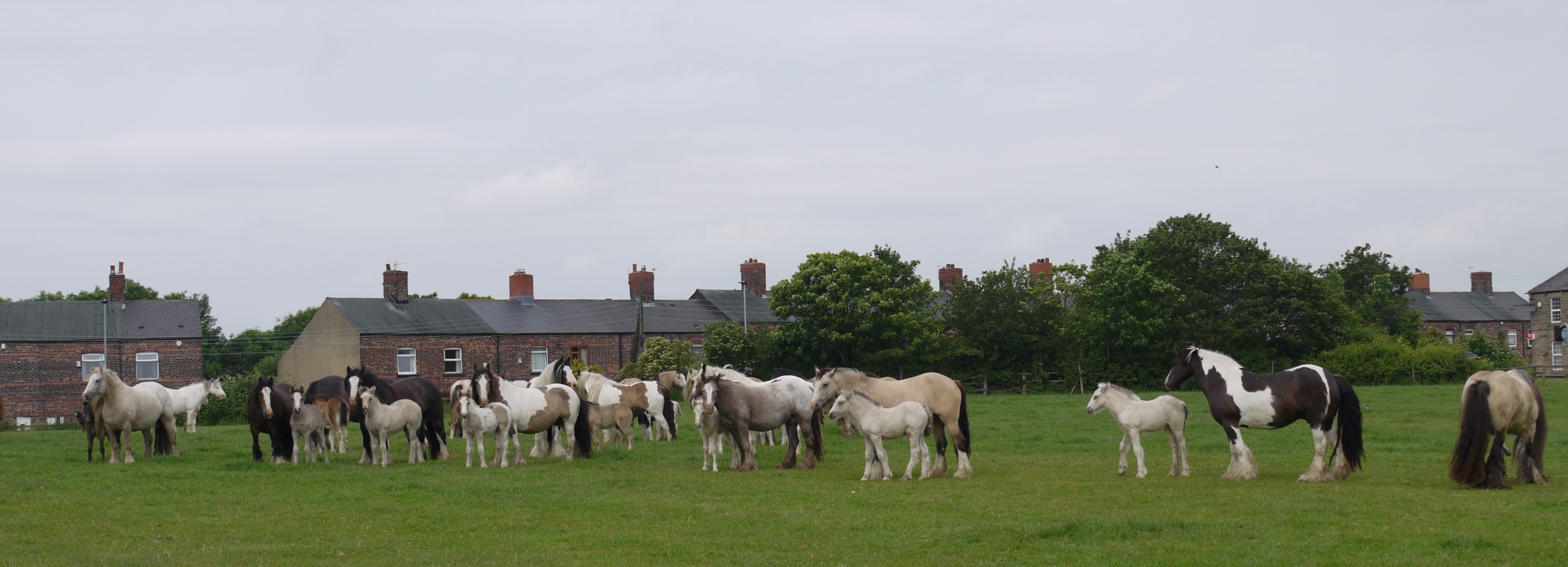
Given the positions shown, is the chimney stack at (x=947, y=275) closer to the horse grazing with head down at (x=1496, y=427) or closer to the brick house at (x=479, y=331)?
the brick house at (x=479, y=331)

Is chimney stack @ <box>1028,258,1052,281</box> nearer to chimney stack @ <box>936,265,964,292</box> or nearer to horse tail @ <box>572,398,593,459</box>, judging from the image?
chimney stack @ <box>936,265,964,292</box>

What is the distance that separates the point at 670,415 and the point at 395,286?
38.0m

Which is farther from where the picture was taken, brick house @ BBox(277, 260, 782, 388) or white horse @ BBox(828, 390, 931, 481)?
brick house @ BBox(277, 260, 782, 388)

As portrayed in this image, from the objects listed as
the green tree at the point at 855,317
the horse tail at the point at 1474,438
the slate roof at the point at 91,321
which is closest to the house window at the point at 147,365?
the slate roof at the point at 91,321

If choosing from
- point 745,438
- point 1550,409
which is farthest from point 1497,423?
point 1550,409

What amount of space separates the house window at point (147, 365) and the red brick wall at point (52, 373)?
0.42 ft

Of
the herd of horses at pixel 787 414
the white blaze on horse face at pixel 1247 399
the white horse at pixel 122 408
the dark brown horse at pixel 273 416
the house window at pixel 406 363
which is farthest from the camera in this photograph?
the house window at pixel 406 363

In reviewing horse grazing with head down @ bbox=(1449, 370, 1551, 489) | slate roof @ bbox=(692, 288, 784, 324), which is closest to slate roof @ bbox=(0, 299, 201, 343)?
slate roof @ bbox=(692, 288, 784, 324)

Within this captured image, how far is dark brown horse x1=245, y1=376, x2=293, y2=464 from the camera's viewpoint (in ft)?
62.3

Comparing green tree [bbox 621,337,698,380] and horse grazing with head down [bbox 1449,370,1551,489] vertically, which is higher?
green tree [bbox 621,337,698,380]

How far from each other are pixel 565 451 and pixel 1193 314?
33.0 metres

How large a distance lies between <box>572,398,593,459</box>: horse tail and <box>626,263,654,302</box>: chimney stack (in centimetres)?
4401

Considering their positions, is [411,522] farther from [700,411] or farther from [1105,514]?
[1105,514]

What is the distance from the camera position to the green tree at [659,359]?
5156cm
